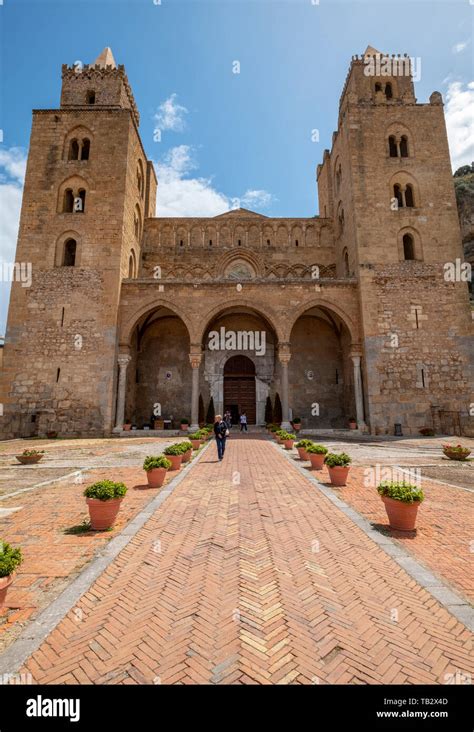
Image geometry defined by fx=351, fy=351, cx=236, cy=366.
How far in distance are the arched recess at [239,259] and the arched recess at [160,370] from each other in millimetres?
5396

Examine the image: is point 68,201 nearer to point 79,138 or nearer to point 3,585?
point 79,138

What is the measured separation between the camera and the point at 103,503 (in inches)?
197

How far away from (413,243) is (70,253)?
824 inches

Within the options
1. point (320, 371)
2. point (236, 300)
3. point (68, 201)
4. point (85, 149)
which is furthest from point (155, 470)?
point (85, 149)

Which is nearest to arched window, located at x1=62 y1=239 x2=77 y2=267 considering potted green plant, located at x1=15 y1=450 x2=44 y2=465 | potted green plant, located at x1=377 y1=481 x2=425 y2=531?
potted green plant, located at x1=15 y1=450 x2=44 y2=465

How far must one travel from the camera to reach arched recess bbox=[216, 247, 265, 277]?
2616cm

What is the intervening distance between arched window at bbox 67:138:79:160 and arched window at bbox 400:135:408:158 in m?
20.8

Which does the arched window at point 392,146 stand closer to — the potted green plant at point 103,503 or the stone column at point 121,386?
the stone column at point 121,386

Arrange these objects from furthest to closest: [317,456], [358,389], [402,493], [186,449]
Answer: [358,389] → [186,449] → [317,456] → [402,493]

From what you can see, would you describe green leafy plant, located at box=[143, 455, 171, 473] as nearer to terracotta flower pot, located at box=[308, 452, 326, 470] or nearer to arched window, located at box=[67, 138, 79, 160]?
terracotta flower pot, located at box=[308, 452, 326, 470]

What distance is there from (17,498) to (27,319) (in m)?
15.7

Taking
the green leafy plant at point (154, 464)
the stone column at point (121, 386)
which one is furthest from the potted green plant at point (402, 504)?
the stone column at point (121, 386)
